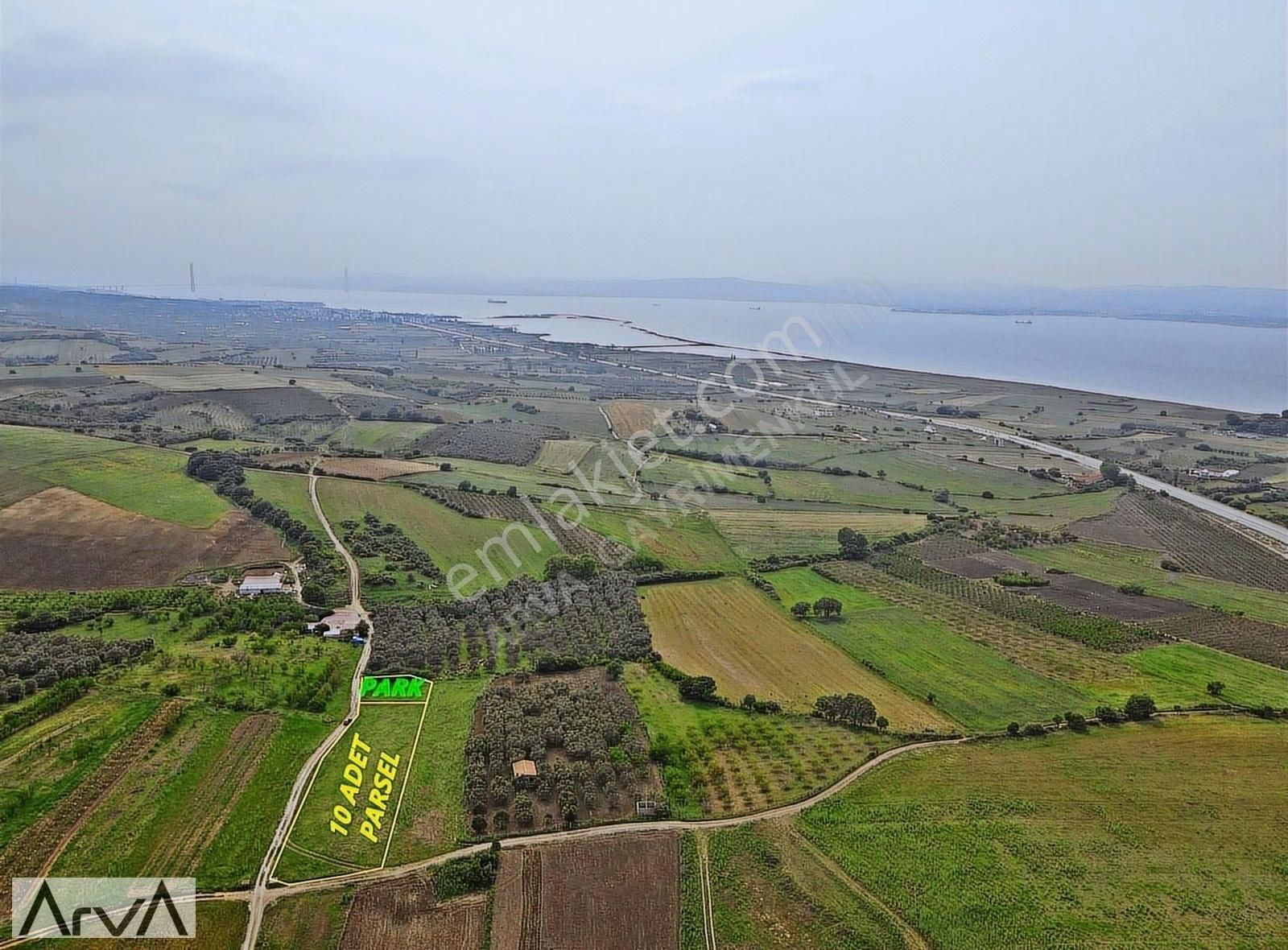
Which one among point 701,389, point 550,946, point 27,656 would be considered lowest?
point 550,946

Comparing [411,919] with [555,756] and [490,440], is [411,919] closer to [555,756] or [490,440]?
[555,756]

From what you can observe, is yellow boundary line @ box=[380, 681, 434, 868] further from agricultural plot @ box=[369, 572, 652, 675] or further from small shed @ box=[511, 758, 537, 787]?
small shed @ box=[511, 758, 537, 787]

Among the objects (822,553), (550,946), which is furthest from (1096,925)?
(822,553)

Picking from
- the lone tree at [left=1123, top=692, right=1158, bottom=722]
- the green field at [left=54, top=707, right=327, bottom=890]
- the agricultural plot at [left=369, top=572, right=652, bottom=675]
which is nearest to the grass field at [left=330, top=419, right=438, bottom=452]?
the agricultural plot at [left=369, top=572, right=652, bottom=675]

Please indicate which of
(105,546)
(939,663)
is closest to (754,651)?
(939,663)

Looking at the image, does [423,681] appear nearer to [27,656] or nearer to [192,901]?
[192,901]

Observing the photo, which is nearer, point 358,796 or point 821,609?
point 358,796

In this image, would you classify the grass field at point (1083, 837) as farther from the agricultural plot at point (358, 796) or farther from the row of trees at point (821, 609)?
the agricultural plot at point (358, 796)
